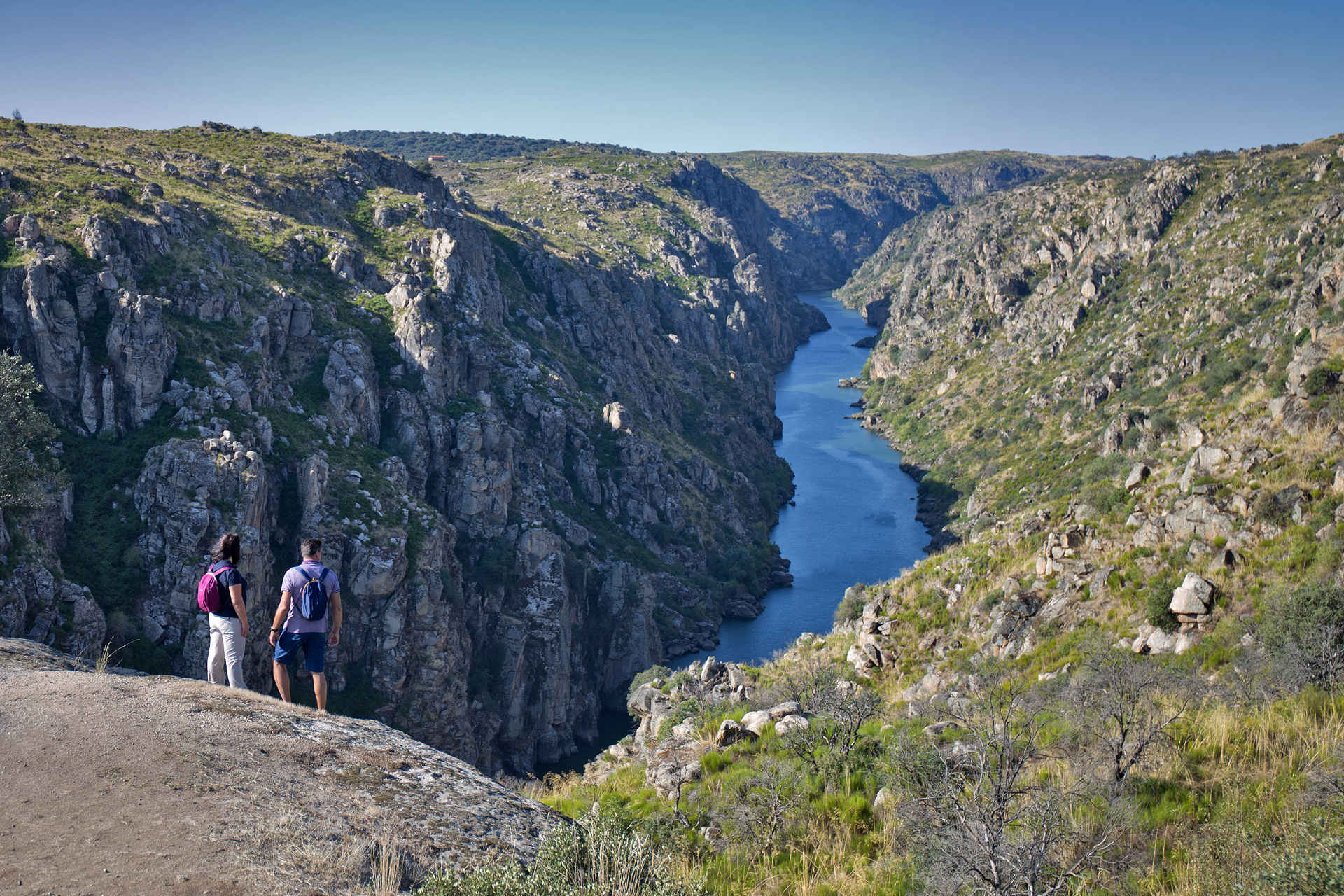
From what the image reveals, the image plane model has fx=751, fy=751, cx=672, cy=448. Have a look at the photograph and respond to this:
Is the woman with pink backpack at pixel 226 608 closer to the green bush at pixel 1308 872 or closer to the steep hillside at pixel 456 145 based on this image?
the green bush at pixel 1308 872

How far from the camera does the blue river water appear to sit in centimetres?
6162

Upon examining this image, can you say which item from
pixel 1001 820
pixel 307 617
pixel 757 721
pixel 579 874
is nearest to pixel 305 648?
pixel 307 617

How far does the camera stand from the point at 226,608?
420 inches

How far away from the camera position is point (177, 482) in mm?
31297

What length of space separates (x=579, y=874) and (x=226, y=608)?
7.34 m

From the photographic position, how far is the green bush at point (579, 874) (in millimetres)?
5527

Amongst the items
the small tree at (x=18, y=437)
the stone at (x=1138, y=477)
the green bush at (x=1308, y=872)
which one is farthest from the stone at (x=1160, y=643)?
the small tree at (x=18, y=437)

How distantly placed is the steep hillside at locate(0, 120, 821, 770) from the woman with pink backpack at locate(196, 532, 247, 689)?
19.3 m

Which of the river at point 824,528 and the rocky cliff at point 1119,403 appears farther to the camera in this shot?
the river at point 824,528

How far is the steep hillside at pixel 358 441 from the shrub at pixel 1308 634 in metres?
32.2

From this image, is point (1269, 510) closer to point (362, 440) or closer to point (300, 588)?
point (300, 588)

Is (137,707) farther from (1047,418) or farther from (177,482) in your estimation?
(1047,418)

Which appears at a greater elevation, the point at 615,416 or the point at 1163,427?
the point at 1163,427

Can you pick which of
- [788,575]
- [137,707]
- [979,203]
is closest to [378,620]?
[137,707]
